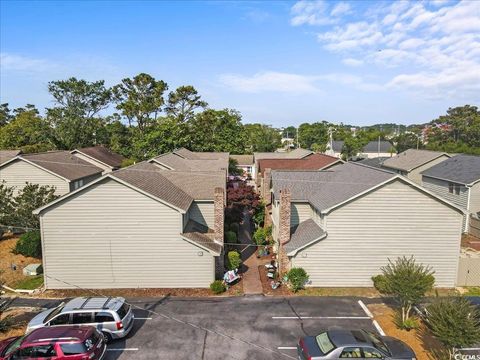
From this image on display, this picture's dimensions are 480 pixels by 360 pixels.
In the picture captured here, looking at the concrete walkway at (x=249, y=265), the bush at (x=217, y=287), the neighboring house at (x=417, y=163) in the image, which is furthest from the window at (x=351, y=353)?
the neighboring house at (x=417, y=163)

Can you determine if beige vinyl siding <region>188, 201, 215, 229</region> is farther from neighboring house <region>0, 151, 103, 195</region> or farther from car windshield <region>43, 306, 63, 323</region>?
neighboring house <region>0, 151, 103, 195</region>

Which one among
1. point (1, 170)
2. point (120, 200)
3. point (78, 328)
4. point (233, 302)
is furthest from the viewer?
point (1, 170)

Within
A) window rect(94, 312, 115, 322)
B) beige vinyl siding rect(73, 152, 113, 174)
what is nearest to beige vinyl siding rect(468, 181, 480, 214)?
window rect(94, 312, 115, 322)

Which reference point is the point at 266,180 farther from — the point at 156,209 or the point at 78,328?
the point at 78,328

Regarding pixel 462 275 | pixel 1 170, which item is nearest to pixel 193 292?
pixel 462 275

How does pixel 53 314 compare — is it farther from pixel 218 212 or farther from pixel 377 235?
pixel 377 235
